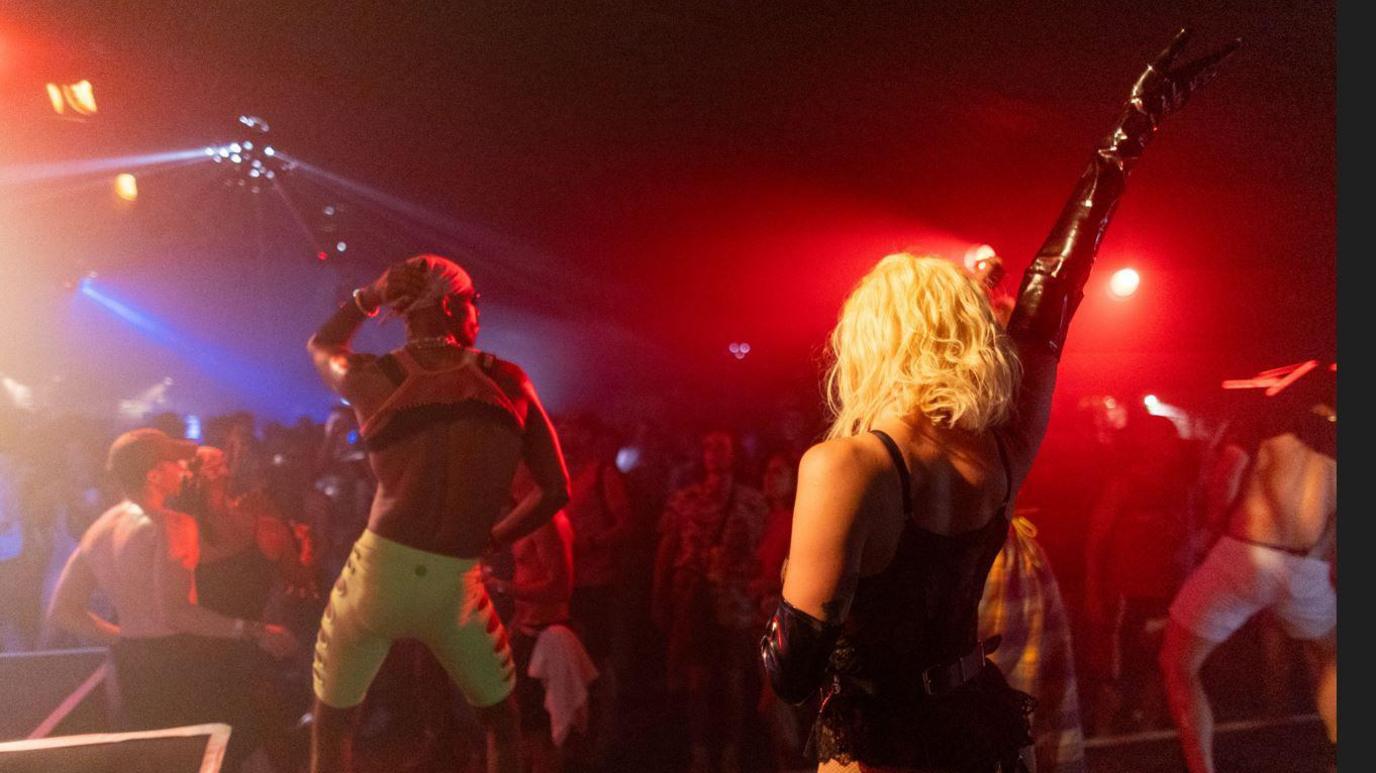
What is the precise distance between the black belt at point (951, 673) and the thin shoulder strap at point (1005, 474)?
31 centimetres

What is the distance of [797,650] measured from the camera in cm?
154

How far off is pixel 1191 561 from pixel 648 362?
500 centimetres

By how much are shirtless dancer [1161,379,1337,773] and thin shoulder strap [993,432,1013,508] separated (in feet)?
8.87

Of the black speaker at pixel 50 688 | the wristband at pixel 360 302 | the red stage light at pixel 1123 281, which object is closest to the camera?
the wristband at pixel 360 302

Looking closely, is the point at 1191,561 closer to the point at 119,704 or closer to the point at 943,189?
the point at 943,189

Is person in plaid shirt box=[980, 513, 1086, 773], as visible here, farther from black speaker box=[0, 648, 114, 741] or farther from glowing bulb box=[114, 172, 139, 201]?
glowing bulb box=[114, 172, 139, 201]

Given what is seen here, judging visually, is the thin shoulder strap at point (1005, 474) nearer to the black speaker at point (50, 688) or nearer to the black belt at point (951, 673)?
the black belt at point (951, 673)

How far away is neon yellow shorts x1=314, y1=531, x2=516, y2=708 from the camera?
2.93 meters

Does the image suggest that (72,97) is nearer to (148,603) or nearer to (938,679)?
(148,603)

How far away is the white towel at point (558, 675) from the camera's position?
157 inches

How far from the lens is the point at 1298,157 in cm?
593

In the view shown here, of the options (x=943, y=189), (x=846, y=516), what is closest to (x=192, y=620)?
(x=846, y=516)

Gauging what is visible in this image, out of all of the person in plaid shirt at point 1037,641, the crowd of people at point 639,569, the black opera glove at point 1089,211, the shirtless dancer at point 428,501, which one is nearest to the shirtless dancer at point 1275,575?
the crowd of people at point 639,569

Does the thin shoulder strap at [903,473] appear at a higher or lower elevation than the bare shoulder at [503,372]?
lower
